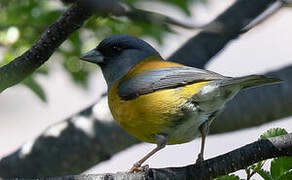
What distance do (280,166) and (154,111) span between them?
1449 millimetres

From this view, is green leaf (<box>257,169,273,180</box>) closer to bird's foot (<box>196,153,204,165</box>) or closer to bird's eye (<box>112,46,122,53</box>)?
bird's foot (<box>196,153,204,165</box>)

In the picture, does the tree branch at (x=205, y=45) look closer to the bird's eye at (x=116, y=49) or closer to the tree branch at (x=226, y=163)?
the bird's eye at (x=116, y=49)

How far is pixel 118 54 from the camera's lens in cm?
569

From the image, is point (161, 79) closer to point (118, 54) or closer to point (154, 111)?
point (154, 111)

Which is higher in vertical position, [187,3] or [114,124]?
[187,3]

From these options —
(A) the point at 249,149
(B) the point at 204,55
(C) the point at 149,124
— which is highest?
(A) the point at 249,149

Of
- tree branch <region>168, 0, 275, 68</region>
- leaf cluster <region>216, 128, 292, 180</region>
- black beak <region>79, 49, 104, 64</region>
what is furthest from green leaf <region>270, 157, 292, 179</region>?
tree branch <region>168, 0, 275, 68</region>

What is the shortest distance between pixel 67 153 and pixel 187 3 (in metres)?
1.98

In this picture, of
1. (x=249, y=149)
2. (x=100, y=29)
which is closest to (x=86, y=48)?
(x=100, y=29)

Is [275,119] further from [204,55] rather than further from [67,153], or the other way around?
[67,153]

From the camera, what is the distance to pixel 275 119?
6652mm

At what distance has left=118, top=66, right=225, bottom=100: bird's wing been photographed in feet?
14.9

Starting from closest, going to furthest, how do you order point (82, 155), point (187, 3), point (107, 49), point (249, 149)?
point (249, 149)
point (187, 3)
point (107, 49)
point (82, 155)

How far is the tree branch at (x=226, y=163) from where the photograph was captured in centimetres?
351
